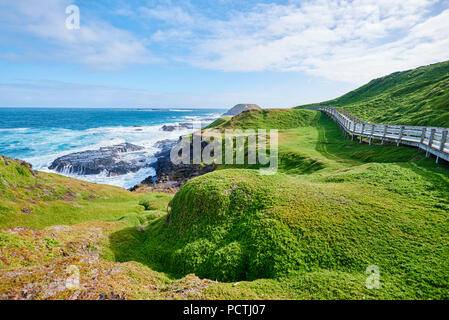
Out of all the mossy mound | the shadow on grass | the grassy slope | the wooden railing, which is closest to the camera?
the mossy mound

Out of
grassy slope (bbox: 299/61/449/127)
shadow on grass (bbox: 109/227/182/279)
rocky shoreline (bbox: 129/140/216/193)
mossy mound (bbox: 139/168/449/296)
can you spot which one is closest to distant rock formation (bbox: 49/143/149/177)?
rocky shoreline (bbox: 129/140/216/193)

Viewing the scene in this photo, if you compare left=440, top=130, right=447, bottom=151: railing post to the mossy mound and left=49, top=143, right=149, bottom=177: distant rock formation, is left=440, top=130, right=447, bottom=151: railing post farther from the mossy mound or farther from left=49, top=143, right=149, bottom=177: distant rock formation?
left=49, top=143, right=149, bottom=177: distant rock formation

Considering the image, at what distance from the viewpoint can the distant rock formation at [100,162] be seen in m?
45.9

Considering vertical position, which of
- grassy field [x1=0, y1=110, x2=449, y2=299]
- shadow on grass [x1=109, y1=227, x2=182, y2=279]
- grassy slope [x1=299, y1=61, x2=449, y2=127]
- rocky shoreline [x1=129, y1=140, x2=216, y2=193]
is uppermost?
grassy slope [x1=299, y1=61, x2=449, y2=127]

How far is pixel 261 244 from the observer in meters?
8.22

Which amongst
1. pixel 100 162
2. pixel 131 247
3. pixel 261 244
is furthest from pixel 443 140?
pixel 100 162

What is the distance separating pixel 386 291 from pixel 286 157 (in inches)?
838

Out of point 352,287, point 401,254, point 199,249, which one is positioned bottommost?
point 199,249

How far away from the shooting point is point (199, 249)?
29.8ft

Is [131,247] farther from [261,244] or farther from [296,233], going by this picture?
[296,233]

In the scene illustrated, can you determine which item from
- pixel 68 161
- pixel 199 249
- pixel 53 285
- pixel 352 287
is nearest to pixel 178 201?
pixel 199 249

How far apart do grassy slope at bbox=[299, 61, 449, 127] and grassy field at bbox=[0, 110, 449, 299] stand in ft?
86.2

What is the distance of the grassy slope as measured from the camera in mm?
33194
